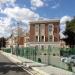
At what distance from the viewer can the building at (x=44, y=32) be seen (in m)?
82.0

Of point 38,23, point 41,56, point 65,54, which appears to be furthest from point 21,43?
point 65,54

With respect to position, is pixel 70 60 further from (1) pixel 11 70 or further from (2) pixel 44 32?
(2) pixel 44 32

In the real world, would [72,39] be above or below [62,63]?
above

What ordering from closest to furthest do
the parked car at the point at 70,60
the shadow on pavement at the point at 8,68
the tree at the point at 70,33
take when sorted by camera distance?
the parked car at the point at 70,60 < the shadow on pavement at the point at 8,68 < the tree at the point at 70,33

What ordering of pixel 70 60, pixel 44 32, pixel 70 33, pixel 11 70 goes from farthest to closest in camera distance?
pixel 44 32
pixel 70 33
pixel 11 70
pixel 70 60

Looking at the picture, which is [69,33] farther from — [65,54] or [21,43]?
[65,54]

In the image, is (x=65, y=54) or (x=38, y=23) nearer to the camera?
(x=65, y=54)

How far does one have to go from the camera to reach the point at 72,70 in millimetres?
20594

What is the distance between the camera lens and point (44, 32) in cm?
8406

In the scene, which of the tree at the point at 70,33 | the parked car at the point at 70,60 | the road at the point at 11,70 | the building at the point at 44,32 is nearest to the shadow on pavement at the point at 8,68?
the road at the point at 11,70

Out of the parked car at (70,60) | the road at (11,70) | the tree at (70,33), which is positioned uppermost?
the tree at (70,33)

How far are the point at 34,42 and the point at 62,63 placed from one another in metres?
59.1

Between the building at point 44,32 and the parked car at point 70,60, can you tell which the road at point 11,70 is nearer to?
the parked car at point 70,60

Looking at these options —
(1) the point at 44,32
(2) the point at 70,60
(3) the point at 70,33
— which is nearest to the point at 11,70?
(2) the point at 70,60
